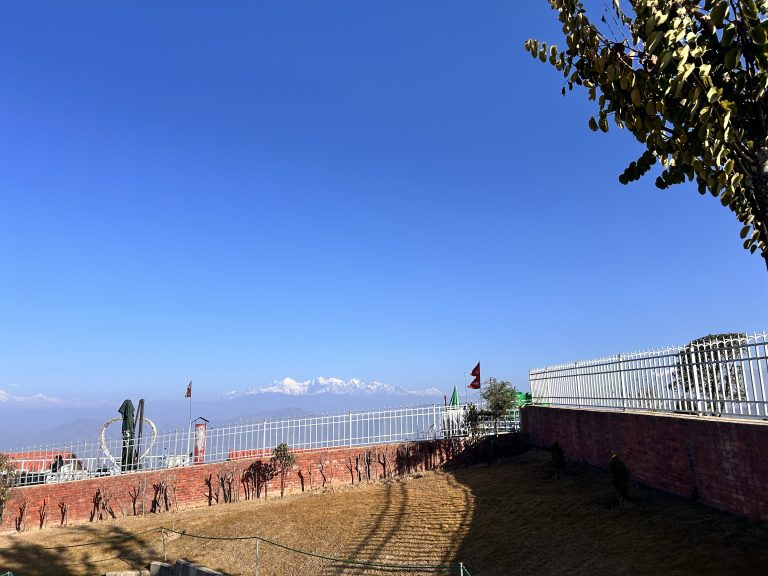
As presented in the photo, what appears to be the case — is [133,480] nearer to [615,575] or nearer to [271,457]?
[271,457]

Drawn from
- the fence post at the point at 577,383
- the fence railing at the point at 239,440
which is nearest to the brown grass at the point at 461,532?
the fence railing at the point at 239,440

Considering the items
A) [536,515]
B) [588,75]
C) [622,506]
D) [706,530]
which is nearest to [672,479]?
[622,506]

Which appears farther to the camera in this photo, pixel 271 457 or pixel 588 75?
pixel 271 457

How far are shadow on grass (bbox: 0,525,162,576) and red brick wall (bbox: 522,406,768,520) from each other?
10746 mm

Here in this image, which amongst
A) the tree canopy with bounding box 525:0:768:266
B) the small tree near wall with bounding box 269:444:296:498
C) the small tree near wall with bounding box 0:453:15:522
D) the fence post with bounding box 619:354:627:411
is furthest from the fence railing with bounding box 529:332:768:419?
the small tree near wall with bounding box 0:453:15:522

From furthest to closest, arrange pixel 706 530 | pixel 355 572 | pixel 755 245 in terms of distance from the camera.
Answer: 1. pixel 355 572
2. pixel 706 530
3. pixel 755 245

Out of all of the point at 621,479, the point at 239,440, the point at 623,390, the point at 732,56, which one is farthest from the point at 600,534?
the point at 239,440

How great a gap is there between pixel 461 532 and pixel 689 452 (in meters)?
4.37

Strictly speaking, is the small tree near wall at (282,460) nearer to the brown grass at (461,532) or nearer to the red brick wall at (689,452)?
the brown grass at (461,532)

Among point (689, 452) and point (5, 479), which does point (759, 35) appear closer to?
point (689, 452)

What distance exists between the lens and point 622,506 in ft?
30.0

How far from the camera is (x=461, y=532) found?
9.73 metres

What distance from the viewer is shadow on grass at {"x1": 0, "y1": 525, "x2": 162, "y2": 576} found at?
11008 millimetres

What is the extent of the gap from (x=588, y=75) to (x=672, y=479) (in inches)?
300
